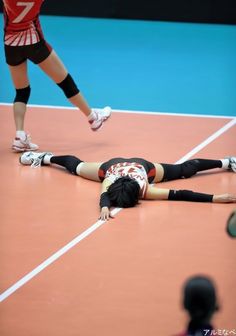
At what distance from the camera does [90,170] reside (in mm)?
5812

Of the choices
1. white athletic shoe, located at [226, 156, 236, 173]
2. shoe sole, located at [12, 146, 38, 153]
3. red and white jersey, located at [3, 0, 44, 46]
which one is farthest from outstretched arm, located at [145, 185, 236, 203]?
red and white jersey, located at [3, 0, 44, 46]

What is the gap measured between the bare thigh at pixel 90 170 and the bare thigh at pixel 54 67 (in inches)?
40.6

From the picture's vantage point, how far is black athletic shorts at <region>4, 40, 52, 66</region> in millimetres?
6249

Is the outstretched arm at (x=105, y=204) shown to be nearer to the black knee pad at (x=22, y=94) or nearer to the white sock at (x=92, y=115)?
the white sock at (x=92, y=115)

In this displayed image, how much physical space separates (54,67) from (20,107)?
21.4 inches

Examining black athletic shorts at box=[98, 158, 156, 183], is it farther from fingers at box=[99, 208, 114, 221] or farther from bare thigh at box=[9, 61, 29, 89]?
bare thigh at box=[9, 61, 29, 89]

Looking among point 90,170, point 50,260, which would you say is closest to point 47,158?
point 90,170

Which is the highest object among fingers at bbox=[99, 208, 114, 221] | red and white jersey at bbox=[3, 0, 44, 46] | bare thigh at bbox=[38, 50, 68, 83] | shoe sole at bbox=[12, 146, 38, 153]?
red and white jersey at bbox=[3, 0, 44, 46]

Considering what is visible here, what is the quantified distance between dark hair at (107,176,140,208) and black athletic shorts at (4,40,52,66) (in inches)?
68.5

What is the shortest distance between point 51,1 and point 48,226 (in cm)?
934

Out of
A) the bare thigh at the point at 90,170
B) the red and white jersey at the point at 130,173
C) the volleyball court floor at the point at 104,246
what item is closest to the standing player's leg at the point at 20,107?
the volleyball court floor at the point at 104,246

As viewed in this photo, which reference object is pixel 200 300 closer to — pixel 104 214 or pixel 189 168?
pixel 104 214

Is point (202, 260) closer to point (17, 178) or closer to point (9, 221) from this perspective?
point (9, 221)

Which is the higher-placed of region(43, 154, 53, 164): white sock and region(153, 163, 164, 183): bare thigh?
region(43, 154, 53, 164): white sock
